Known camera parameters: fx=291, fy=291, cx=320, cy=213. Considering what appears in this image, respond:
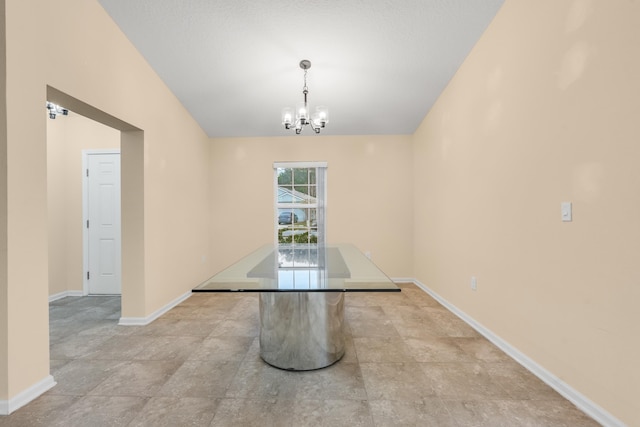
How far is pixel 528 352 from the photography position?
206 cm

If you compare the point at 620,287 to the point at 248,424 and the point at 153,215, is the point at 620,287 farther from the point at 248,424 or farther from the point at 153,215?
the point at 153,215

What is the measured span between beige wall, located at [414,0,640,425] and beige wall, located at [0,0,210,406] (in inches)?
128

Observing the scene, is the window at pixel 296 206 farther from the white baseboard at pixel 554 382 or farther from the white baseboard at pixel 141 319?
the white baseboard at pixel 554 382

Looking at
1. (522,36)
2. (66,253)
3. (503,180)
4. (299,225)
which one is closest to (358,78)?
(522,36)

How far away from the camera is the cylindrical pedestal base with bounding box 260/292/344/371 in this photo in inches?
79.5

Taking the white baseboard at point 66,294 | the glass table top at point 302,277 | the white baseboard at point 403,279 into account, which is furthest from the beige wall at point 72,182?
the white baseboard at point 403,279

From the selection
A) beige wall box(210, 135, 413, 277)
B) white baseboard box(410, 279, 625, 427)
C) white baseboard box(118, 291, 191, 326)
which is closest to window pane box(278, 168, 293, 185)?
beige wall box(210, 135, 413, 277)

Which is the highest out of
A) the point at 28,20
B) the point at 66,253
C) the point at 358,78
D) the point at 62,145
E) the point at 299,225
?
the point at 358,78

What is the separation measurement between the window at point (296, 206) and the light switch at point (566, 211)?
3.32 m

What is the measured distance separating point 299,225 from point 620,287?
388 centimetres

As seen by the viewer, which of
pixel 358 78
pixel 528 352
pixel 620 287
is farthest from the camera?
pixel 358 78

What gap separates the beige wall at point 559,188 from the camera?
1.42 metres

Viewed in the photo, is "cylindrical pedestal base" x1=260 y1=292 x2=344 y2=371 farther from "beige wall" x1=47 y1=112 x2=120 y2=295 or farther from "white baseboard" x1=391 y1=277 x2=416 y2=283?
"beige wall" x1=47 y1=112 x2=120 y2=295

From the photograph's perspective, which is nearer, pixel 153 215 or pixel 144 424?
pixel 144 424
